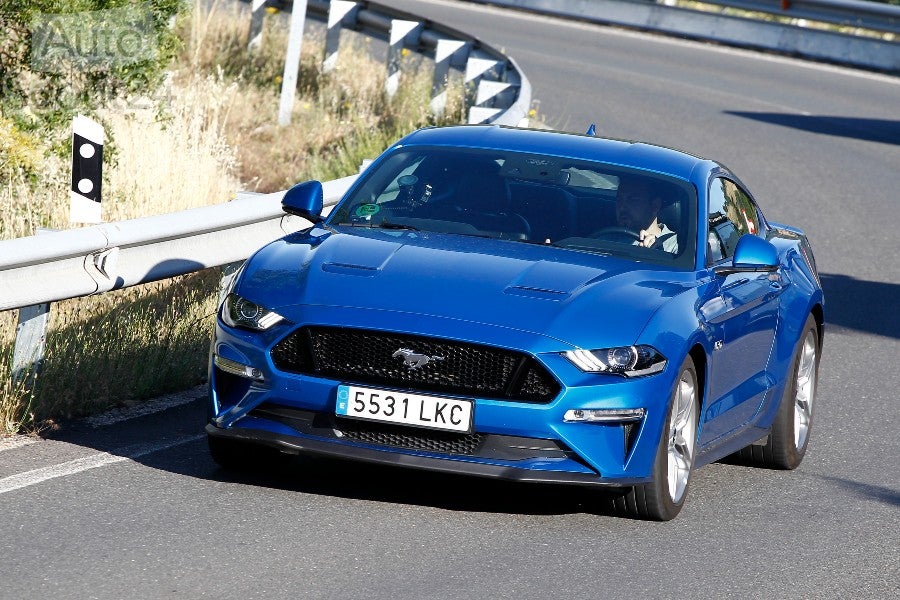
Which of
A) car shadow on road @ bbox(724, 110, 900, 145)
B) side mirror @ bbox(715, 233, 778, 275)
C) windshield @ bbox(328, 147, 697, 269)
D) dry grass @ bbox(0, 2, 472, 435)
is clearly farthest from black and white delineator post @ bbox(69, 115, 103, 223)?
car shadow on road @ bbox(724, 110, 900, 145)

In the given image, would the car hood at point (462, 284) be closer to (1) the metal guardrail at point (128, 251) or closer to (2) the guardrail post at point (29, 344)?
(1) the metal guardrail at point (128, 251)

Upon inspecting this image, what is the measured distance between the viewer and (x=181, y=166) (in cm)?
1280

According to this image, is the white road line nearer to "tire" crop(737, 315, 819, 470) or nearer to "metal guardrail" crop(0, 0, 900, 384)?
"metal guardrail" crop(0, 0, 900, 384)

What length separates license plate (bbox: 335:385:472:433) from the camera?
6777 mm

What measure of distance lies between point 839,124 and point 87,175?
16.4 m

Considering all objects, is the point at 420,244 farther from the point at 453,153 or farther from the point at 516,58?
the point at 516,58

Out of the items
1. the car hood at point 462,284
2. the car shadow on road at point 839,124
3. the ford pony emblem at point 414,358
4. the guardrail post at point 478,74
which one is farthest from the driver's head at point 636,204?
the car shadow on road at point 839,124

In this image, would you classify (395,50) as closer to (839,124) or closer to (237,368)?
(839,124)

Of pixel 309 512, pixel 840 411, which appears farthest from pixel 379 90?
pixel 309 512

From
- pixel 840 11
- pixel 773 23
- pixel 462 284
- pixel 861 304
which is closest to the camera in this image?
pixel 462 284

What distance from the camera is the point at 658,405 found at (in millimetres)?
6938

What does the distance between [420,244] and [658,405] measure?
133cm

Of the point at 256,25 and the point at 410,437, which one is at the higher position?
the point at 410,437

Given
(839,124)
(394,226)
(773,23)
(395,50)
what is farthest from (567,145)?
(773,23)
